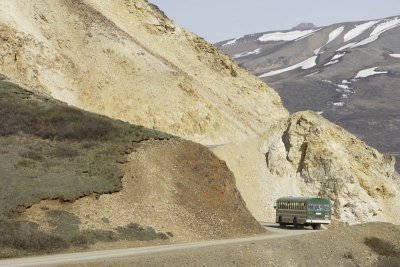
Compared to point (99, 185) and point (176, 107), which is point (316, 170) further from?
point (99, 185)

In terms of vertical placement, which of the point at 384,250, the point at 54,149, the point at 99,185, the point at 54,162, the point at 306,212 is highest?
the point at 54,149

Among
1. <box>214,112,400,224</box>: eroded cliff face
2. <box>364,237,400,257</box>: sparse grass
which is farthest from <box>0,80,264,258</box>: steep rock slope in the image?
<box>214,112,400,224</box>: eroded cliff face

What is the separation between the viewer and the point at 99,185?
37062 mm

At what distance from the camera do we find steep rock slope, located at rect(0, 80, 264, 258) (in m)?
32.4

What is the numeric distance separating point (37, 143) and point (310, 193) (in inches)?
1150

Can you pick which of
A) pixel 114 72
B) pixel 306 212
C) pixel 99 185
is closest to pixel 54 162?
pixel 99 185

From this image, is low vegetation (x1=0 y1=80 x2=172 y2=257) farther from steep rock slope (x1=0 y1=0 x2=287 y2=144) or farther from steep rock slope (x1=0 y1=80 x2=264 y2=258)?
steep rock slope (x1=0 y1=0 x2=287 y2=144)

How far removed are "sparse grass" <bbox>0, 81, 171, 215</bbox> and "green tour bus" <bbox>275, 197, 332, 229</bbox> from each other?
35.6 ft

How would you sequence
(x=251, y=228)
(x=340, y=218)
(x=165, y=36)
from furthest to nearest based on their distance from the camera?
1. (x=165, y=36)
2. (x=340, y=218)
3. (x=251, y=228)

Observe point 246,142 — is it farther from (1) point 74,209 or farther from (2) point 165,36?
(1) point 74,209

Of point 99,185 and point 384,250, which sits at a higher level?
point 99,185

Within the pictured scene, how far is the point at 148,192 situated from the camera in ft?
126

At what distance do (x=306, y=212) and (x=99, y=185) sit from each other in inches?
666

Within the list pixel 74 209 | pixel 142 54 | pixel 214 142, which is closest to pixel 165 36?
pixel 142 54
